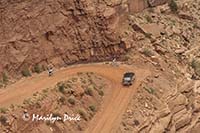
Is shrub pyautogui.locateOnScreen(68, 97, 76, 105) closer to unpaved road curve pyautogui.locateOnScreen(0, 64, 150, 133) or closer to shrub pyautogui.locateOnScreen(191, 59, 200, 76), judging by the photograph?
unpaved road curve pyautogui.locateOnScreen(0, 64, 150, 133)

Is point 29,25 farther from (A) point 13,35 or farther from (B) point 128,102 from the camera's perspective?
(B) point 128,102

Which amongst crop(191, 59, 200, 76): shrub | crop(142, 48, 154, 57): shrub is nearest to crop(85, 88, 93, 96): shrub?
crop(142, 48, 154, 57): shrub

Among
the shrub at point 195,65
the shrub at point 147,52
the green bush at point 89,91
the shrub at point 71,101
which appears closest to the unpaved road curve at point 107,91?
the green bush at point 89,91

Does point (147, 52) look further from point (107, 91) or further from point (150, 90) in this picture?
point (107, 91)

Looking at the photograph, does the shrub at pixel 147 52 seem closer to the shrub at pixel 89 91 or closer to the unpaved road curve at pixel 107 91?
the unpaved road curve at pixel 107 91

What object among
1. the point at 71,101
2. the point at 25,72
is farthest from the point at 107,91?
the point at 25,72
